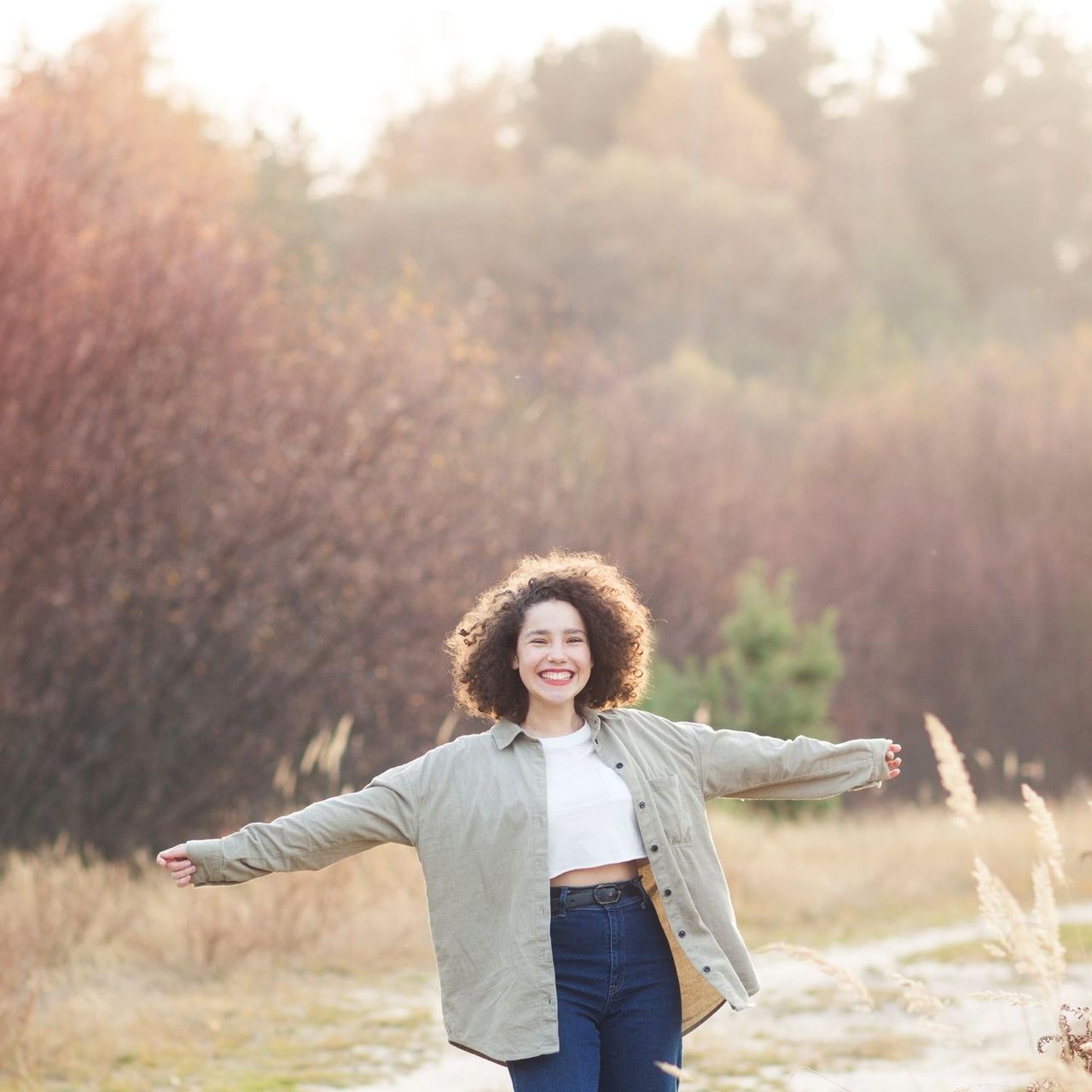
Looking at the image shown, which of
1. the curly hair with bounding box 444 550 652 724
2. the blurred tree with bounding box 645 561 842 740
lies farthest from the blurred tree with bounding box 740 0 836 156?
the curly hair with bounding box 444 550 652 724

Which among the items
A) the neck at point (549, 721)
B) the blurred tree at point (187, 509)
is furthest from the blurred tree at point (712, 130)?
the neck at point (549, 721)

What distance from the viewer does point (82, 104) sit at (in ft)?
44.8

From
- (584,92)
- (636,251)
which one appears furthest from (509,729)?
(584,92)

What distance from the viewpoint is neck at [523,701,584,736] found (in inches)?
140

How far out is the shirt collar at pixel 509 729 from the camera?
11.5 ft

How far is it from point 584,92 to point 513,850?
114 feet

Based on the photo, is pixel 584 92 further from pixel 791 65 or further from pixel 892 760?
pixel 892 760

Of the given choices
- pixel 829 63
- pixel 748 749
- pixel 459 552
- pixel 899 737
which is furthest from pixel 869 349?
pixel 748 749

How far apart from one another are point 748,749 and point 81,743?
746 cm

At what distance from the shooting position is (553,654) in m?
3.55

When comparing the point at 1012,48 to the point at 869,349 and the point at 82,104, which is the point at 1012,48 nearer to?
the point at 869,349

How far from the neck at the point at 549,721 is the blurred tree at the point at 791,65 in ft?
118

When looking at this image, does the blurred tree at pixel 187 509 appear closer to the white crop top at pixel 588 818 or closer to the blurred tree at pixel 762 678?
the blurred tree at pixel 762 678

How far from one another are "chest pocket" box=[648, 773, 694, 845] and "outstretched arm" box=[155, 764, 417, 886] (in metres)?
0.50
